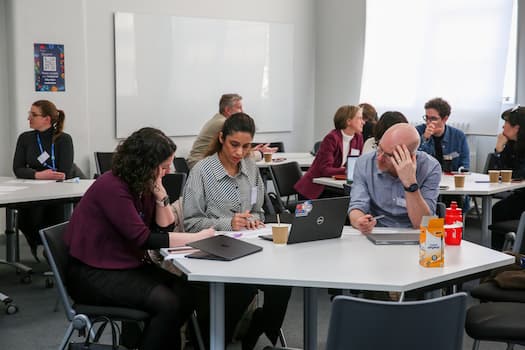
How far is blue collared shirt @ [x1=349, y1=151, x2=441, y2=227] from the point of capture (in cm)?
348

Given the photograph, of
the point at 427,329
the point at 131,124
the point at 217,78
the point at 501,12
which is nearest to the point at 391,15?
the point at 501,12

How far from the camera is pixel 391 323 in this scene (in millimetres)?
1987

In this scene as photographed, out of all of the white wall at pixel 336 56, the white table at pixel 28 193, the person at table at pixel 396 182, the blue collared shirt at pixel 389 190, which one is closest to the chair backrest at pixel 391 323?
the person at table at pixel 396 182

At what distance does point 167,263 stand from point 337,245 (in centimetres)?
81

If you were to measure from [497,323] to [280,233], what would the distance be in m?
0.95

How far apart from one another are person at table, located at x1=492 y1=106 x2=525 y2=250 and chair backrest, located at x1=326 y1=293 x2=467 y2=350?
3269 mm

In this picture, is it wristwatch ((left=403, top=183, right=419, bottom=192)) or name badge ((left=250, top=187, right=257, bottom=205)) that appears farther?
name badge ((left=250, top=187, right=257, bottom=205))

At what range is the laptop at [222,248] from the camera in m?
2.74

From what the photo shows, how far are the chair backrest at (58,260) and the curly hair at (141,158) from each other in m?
0.38

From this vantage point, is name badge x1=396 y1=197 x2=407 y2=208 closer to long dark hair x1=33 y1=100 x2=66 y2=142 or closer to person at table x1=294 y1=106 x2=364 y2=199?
person at table x1=294 y1=106 x2=364 y2=199

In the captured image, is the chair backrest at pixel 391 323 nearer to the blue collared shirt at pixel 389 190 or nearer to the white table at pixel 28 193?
the blue collared shirt at pixel 389 190

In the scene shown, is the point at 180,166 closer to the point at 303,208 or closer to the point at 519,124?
the point at 519,124

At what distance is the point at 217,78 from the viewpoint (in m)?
8.02

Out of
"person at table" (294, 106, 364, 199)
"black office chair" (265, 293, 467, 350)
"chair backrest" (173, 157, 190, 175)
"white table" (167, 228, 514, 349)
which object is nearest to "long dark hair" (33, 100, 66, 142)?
"chair backrest" (173, 157, 190, 175)
